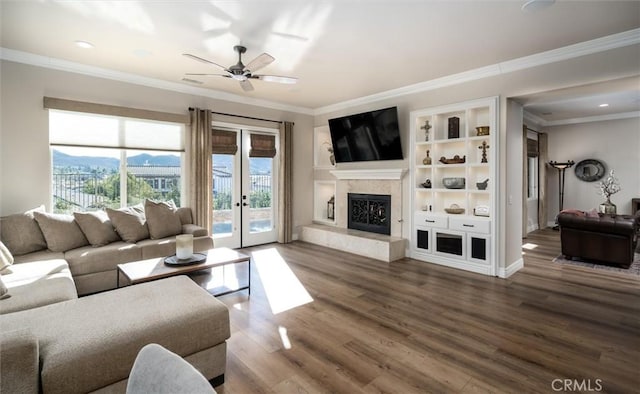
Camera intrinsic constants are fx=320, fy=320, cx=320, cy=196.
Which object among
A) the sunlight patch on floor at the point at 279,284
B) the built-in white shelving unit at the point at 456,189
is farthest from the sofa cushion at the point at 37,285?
the built-in white shelving unit at the point at 456,189

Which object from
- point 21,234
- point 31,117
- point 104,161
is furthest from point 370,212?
point 31,117

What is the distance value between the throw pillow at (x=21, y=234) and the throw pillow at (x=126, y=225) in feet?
2.37

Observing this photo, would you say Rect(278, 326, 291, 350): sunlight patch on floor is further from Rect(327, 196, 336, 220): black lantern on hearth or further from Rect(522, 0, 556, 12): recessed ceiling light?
Rect(327, 196, 336, 220): black lantern on hearth

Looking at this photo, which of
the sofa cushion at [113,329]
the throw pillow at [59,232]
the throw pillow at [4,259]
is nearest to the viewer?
the sofa cushion at [113,329]

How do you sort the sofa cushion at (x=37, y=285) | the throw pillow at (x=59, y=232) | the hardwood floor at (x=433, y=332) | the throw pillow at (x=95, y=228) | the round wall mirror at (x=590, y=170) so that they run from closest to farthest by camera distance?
the hardwood floor at (x=433, y=332) → the sofa cushion at (x=37, y=285) → the throw pillow at (x=59, y=232) → the throw pillow at (x=95, y=228) → the round wall mirror at (x=590, y=170)

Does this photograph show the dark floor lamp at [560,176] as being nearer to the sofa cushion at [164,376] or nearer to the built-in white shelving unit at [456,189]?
the built-in white shelving unit at [456,189]

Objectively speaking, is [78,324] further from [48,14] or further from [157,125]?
[157,125]

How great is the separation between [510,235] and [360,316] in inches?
110

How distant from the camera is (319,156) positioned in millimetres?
7254

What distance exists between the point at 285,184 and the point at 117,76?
3.33 meters

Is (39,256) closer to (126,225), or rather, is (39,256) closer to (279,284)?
(126,225)

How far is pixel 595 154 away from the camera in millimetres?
7777

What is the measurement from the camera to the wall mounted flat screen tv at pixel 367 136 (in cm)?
551

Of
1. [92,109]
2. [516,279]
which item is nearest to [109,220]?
[92,109]
